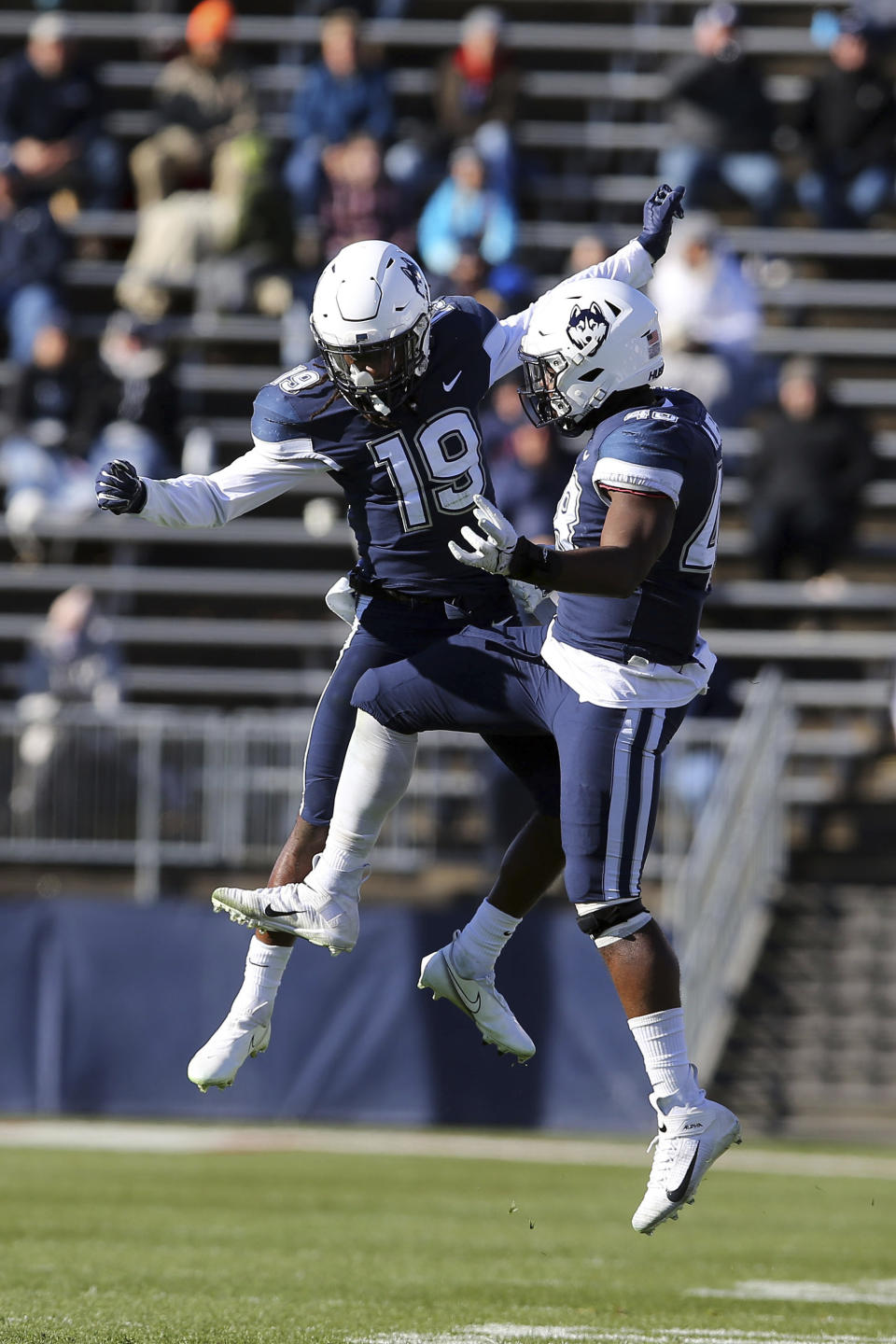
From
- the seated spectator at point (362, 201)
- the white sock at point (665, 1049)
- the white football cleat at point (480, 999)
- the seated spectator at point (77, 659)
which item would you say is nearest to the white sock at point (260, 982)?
the white football cleat at point (480, 999)

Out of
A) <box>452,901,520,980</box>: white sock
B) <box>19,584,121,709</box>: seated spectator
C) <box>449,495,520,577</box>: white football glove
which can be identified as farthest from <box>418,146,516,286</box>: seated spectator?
<box>449,495,520,577</box>: white football glove

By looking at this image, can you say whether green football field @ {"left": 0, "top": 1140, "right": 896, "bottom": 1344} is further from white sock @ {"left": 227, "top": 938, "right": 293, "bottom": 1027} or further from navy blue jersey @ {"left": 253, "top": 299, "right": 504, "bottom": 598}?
navy blue jersey @ {"left": 253, "top": 299, "right": 504, "bottom": 598}

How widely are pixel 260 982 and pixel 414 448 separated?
1.60 meters

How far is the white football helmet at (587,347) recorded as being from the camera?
5.47 metres

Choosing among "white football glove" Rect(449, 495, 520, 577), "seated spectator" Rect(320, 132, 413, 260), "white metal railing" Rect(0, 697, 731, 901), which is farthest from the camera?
"seated spectator" Rect(320, 132, 413, 260)

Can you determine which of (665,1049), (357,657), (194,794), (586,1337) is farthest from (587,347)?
(194,794)

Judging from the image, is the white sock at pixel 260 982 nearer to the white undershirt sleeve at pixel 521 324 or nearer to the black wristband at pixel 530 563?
the black wristband at pixel 530 563

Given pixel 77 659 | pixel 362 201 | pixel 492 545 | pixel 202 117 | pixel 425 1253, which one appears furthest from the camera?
pixel 202 117

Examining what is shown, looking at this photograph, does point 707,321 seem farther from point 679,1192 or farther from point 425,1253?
point 679,1192

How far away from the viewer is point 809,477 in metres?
12.4

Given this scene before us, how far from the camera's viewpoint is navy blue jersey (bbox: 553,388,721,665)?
530cm

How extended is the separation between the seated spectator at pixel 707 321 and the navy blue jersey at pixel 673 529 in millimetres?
7340

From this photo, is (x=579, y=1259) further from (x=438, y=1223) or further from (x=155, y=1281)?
(x=155, y=1281)

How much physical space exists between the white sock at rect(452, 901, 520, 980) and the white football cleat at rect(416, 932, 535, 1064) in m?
0.02
